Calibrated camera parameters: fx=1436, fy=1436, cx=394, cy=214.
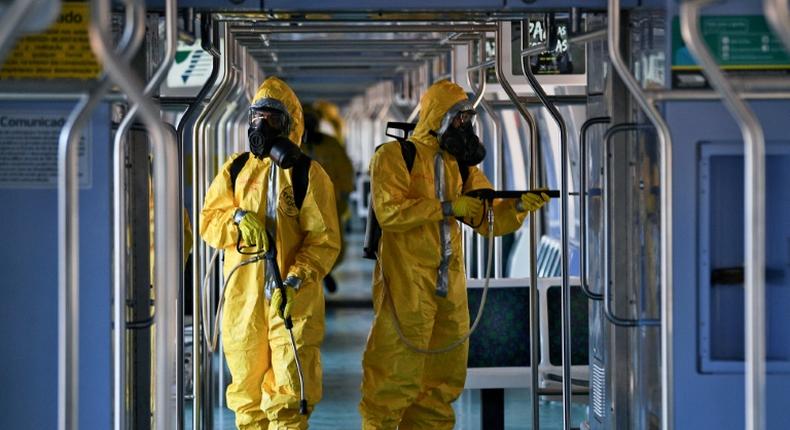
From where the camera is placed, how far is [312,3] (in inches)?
227

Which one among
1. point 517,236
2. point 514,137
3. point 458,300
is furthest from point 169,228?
point 514,137

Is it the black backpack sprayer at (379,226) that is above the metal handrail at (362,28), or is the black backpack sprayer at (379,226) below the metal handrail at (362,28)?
below

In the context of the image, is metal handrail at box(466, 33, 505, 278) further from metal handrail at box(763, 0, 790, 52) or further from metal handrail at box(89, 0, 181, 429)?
metal handrail at box(763, 0, 790, 52)

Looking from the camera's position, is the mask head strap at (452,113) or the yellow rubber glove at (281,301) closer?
the yellow rubber glove at (281,301)

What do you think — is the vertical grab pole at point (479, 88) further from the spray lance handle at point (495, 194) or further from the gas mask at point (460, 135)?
the spray lance handle at point (495, 194)

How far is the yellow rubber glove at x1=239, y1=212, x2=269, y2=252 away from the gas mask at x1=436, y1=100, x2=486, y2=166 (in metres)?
1.04

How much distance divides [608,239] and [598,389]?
84 centimetres

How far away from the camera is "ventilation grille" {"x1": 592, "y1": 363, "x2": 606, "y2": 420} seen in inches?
253

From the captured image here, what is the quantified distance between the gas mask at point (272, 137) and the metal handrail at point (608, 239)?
150cm

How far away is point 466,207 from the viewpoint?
6922mm

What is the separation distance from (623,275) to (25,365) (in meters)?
2.45

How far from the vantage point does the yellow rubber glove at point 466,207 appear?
692 centimetres

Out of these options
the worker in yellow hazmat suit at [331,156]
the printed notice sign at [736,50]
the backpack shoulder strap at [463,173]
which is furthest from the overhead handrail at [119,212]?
the worker in yellow hazmat suit at [331,156]

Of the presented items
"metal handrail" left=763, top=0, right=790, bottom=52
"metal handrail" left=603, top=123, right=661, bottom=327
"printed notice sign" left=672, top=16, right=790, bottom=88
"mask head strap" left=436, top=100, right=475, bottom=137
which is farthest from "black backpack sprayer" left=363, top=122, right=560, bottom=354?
"metal handrail" left=763, top=0, right=790, bottom=52
